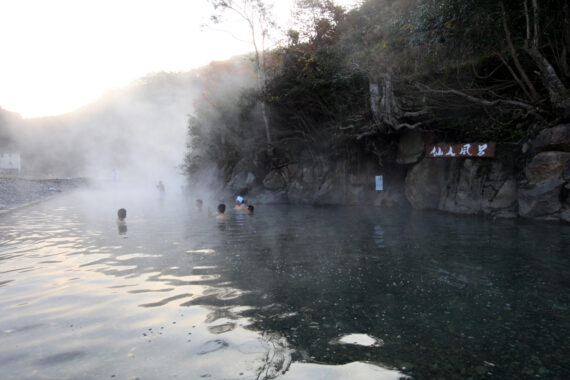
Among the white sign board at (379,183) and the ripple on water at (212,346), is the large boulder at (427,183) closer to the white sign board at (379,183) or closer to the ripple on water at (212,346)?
the white sign board at (379,183)

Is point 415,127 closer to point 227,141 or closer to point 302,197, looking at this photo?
point 302,197

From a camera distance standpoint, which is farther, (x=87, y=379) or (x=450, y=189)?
(x=450, y=189)

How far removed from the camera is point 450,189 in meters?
12.3

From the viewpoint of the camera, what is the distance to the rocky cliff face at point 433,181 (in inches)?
358

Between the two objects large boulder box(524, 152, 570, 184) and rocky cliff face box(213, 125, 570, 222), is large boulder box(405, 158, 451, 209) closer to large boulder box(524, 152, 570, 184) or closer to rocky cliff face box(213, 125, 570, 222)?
rocky cliff face box(213, 125, 570, 222)

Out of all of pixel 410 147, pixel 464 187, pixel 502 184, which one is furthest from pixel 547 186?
pixel 410 147

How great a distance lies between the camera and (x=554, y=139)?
9.02m

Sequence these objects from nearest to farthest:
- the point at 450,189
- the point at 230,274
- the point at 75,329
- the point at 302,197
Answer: the point at 75,329
the point at 230,274
the point at 450,189
the point at 302,197

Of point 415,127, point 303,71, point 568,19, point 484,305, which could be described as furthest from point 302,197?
point 484,305

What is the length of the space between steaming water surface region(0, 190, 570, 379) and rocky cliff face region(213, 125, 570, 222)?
2.42m

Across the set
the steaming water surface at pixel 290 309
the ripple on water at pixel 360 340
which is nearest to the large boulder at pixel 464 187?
the steaming water surface at pixel 290 309

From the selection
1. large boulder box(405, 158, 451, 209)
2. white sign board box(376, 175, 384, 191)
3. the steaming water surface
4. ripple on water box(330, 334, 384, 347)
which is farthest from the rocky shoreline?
ripple on water box(330, 334, 384, 347)

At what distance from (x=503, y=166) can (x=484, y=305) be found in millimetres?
8322

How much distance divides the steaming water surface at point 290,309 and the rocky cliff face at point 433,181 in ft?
7.93
